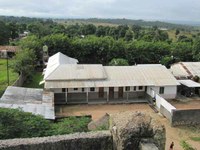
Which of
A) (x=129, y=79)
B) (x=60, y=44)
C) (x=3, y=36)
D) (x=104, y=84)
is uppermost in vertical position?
(x=3, y=36)

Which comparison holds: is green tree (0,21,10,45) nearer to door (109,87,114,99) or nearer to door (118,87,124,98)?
door (109,87,114,99)

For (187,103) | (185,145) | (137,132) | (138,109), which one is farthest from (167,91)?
(137,132)

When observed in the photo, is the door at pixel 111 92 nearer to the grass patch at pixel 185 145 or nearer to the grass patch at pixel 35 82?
the grass patch at pixel 35 82

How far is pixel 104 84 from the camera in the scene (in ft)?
88.7

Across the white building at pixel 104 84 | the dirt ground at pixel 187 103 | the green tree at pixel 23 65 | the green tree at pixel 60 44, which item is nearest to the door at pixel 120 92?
the white building at pixel 104 84

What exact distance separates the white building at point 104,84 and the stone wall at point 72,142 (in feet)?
54.5

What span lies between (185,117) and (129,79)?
753 cm

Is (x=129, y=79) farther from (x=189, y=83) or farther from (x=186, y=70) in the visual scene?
(x=186, y=70)

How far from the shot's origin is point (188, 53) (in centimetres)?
4619

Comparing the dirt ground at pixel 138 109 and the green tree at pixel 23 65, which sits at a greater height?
the green tree at pixel 23 65

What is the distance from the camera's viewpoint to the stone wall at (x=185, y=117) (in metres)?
22.6

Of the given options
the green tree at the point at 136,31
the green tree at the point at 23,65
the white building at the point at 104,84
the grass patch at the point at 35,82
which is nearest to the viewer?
the white building at the point at 104,84

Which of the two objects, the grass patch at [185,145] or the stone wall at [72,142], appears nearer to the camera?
the stone wall at [72,142]

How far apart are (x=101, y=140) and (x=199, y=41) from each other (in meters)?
41.5
